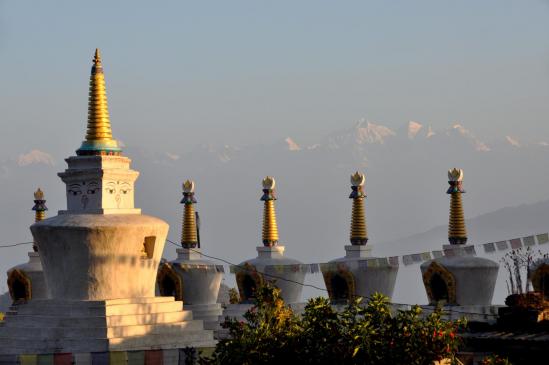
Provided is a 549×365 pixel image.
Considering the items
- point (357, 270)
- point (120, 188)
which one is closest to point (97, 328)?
point (120, 188)

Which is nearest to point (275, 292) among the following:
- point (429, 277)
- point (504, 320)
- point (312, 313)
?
point (312, 313)

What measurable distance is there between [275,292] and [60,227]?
8.98m

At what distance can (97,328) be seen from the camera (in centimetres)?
3953

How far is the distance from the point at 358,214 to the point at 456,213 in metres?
3.75

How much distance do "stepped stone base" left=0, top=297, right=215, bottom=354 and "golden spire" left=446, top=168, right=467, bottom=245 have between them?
10.8 meters

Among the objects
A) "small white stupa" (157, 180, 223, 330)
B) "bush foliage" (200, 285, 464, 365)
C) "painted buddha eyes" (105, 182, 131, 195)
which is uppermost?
"painted buddha eyes" (105, 182, 131, 195)

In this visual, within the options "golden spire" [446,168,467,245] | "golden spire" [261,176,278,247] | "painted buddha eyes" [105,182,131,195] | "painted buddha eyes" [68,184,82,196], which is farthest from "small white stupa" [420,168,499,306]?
"painted buddha eyes" [68,184,82,196]

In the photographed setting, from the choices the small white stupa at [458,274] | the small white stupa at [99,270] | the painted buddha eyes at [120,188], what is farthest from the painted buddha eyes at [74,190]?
the small white stupa at [458,274]

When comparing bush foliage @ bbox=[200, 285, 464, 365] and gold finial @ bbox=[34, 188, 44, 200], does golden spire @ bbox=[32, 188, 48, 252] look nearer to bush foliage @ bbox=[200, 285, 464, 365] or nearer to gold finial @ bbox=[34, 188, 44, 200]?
gold finial @ bbox=[34, 188, 44, 200]

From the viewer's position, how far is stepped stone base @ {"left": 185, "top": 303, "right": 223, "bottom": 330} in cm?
5144

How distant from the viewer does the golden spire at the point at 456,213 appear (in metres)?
48.3

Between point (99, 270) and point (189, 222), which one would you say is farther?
point (189, 222)

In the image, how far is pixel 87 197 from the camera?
42.3m

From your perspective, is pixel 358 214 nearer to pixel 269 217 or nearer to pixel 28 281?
pixel 269 217
